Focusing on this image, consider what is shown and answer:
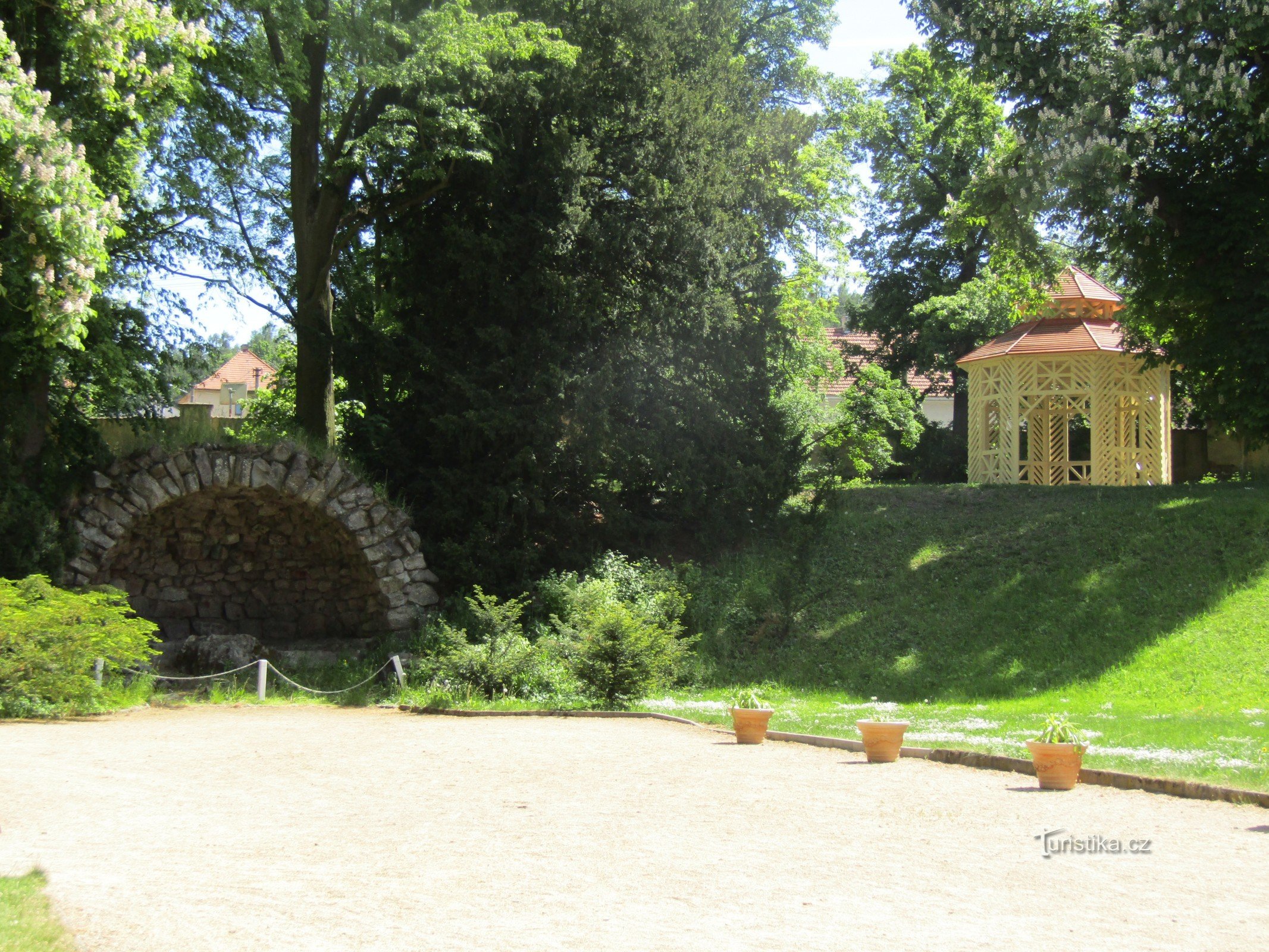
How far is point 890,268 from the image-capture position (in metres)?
34.0

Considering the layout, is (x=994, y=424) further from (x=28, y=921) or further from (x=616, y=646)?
(x=28, y=921)

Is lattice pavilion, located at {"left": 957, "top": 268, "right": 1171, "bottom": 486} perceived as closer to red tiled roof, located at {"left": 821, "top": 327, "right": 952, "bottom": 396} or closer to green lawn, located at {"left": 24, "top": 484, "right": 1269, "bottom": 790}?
green lawn, located at {"left": 24, "top": 484, "right": 1269, "bottom": 790}

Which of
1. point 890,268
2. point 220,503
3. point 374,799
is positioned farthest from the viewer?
point 890,268

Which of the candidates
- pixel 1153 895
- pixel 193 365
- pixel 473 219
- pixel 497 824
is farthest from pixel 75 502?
pixel 1153 895

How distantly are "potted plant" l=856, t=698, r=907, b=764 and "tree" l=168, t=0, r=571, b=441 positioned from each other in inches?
449

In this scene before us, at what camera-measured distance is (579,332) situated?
1850 cm

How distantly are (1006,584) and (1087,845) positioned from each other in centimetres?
1183

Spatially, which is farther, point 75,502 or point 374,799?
point 75,502

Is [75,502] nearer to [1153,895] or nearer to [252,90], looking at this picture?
[252,90]

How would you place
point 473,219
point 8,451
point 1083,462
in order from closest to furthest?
point 8,451 < point 473,219 < point 1083,462

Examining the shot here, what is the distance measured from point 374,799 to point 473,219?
13.0m

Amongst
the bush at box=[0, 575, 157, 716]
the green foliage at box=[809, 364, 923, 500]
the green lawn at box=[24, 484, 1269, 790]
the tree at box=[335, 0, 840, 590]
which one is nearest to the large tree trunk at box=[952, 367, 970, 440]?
the green foliage at box=[809, 364, 923, 500]

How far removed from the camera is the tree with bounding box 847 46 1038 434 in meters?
31.2

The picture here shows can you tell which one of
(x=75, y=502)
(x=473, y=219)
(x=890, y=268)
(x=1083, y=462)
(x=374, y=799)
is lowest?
(x=374, y=799)
